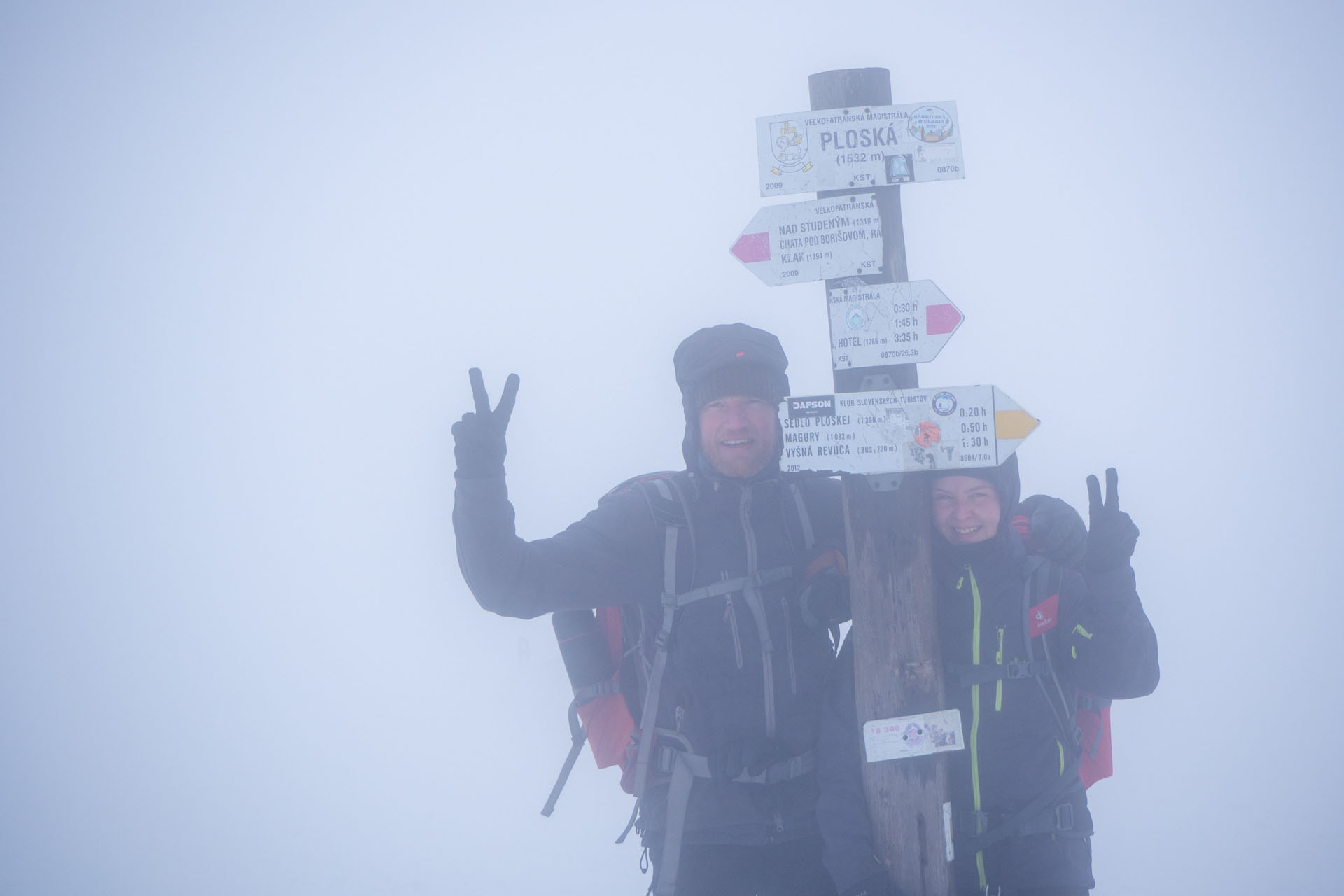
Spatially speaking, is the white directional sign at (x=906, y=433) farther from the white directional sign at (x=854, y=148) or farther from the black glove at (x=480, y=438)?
the black glove at (x=480, y=438)

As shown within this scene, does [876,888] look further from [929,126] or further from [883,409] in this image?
[929,126]

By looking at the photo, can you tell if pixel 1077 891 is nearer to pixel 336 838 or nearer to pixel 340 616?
pixel 336 838

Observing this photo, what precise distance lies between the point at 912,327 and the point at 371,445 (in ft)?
149

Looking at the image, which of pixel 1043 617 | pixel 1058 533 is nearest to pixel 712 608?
pixel 1043 617

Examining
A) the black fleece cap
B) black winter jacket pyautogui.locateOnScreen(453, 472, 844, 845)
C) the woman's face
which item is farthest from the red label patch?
the black fleece cap

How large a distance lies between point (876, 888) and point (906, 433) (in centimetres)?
148

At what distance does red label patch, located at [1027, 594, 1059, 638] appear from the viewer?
271 centimetres

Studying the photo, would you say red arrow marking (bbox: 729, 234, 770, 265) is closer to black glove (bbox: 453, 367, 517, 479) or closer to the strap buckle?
black glove (bbox: 453, 367, 517, 479)

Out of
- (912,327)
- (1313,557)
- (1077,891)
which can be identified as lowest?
(1313,557)

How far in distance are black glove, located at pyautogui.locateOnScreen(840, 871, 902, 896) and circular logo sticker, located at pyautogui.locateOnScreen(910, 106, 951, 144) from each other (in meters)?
2.48

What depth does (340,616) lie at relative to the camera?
23094 millimetres

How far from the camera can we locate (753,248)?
272 cm

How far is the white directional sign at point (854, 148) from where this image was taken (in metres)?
2.65

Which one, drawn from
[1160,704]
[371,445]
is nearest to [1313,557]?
[1160,704]
